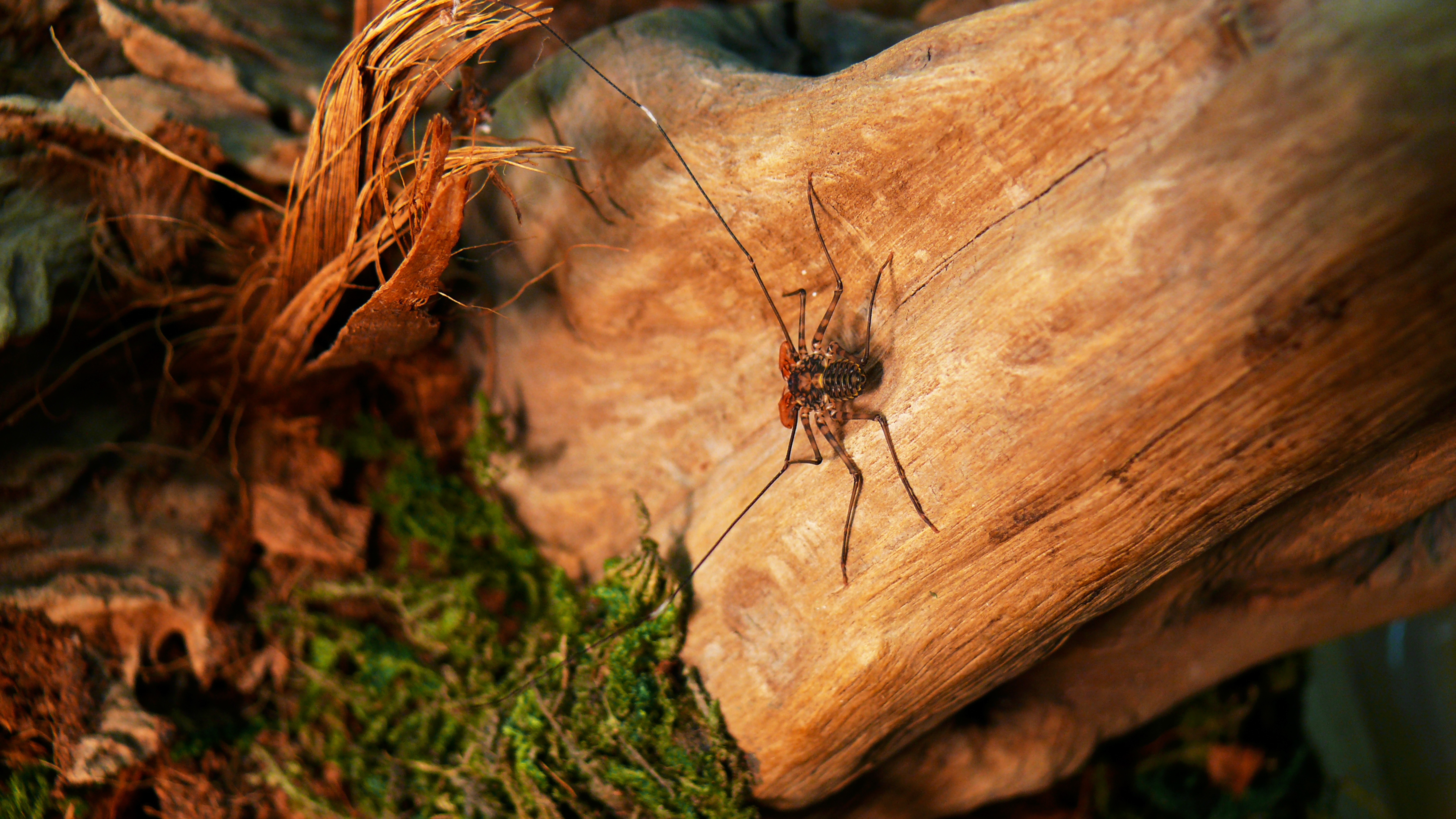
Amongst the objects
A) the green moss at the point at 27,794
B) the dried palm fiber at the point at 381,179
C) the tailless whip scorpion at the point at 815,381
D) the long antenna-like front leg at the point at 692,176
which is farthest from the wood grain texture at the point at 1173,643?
the green moss at the point at 27,794

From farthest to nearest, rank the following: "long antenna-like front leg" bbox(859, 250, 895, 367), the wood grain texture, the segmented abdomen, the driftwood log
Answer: the wood grain texture, "long antenna-like front leg" bbox(859, 250, 895, 367), the segmented abdomen, the driftwood log

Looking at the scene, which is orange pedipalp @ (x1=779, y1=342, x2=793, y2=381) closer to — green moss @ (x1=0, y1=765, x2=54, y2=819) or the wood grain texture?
the wood grain texture

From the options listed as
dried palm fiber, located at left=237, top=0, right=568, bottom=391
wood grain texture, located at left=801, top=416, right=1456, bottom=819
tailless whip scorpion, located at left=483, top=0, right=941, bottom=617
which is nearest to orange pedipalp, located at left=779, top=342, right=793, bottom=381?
tailless whip scorpion, located at left=483, top=0, right=941, bottom=617

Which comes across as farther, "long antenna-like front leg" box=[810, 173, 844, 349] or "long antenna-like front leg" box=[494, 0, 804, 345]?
"long antenna-like front leg" box=[494, 0, 804, 345]

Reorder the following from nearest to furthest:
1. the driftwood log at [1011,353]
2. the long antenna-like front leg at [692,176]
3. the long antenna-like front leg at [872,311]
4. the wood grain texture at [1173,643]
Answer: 1. the driftwood log at [1011,353]
2. the long antenna-like front leg at [872,311]
3. the long antenna-like front leg at [692,176]
4. the wood grain texture at [1173,643]

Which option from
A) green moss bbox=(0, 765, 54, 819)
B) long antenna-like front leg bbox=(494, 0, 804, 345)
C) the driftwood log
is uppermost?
long antenna-like front leg bbox=(494, 0, 804, 345)

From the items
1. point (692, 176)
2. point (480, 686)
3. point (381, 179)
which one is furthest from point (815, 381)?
point (480, 686)

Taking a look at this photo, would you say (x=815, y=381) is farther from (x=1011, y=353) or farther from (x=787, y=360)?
(x=1011, y=353)

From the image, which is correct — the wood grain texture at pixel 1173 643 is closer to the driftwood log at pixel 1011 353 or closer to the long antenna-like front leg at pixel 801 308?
the driftwood log at pixel 1011 353
